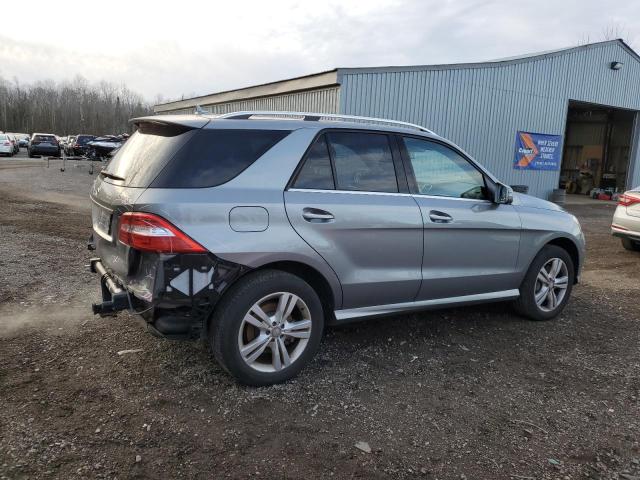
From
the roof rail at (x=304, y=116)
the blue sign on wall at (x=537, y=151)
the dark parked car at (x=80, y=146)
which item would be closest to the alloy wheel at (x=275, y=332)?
the roof rail at (x=304, y=116)

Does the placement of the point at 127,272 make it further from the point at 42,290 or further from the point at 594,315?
the point at 594,315

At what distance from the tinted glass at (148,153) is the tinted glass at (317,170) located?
2.60ft

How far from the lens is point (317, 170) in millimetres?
3619

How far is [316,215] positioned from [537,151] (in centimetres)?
1688

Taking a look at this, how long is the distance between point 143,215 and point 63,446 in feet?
4.40

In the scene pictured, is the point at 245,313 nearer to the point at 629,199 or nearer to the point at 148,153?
the point at 148,153

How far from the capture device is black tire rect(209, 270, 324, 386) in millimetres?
3227

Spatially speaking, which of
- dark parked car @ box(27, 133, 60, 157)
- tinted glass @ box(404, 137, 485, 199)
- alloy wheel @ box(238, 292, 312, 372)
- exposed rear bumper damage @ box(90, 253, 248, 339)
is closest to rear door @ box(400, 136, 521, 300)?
tinted glass @ box(404, 137, 485, 199)

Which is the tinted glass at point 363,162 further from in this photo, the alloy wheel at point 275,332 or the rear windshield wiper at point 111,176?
the rear windshield wiper at point 111,176

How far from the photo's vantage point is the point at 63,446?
9.01 feet

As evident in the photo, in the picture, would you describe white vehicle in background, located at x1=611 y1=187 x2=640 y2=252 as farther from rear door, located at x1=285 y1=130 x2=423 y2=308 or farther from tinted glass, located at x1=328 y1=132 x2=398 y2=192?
tinted glass, located at x1=328 y1=132 x2=398 y2=192

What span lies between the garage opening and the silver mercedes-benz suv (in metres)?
21.8

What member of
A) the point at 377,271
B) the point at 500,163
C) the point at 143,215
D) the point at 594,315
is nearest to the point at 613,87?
the point at 500,163

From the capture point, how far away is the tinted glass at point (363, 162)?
374 centimetres
